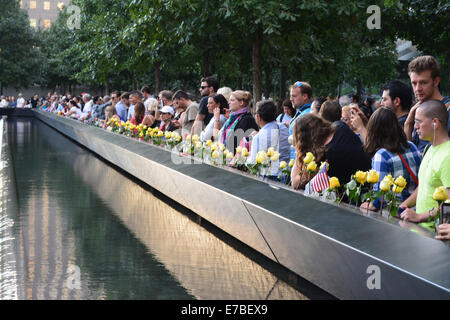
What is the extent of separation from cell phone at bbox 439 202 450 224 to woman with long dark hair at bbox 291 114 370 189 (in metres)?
2.13

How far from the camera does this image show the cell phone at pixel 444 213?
4676 millimetres

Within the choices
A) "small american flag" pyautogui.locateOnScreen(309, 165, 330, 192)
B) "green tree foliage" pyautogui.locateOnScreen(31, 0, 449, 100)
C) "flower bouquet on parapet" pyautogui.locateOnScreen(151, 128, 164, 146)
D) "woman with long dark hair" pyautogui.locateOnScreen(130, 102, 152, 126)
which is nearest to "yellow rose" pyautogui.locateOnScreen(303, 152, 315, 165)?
"small american flag" pyautogui.locateOnScreen(309, 165, 330, 192)

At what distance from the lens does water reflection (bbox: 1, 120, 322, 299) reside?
6.34 metres

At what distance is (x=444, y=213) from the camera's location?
15.4ft

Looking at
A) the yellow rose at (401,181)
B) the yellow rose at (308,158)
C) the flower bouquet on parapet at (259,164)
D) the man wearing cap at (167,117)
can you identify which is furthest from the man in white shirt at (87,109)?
the yellow rose at (401,181)

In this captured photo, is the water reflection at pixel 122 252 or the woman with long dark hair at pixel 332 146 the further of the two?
the woman with long dark hair at pixel 332 146

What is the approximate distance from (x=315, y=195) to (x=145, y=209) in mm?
4640

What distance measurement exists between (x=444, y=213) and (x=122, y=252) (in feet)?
13.6

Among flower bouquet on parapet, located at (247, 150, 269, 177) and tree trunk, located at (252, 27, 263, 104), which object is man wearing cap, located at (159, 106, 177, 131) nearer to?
tree trunk, located at (252, 27, 263, 104)

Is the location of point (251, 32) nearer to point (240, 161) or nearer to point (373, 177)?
point (240, 161)

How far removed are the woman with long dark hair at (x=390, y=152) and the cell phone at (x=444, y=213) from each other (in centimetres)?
120
